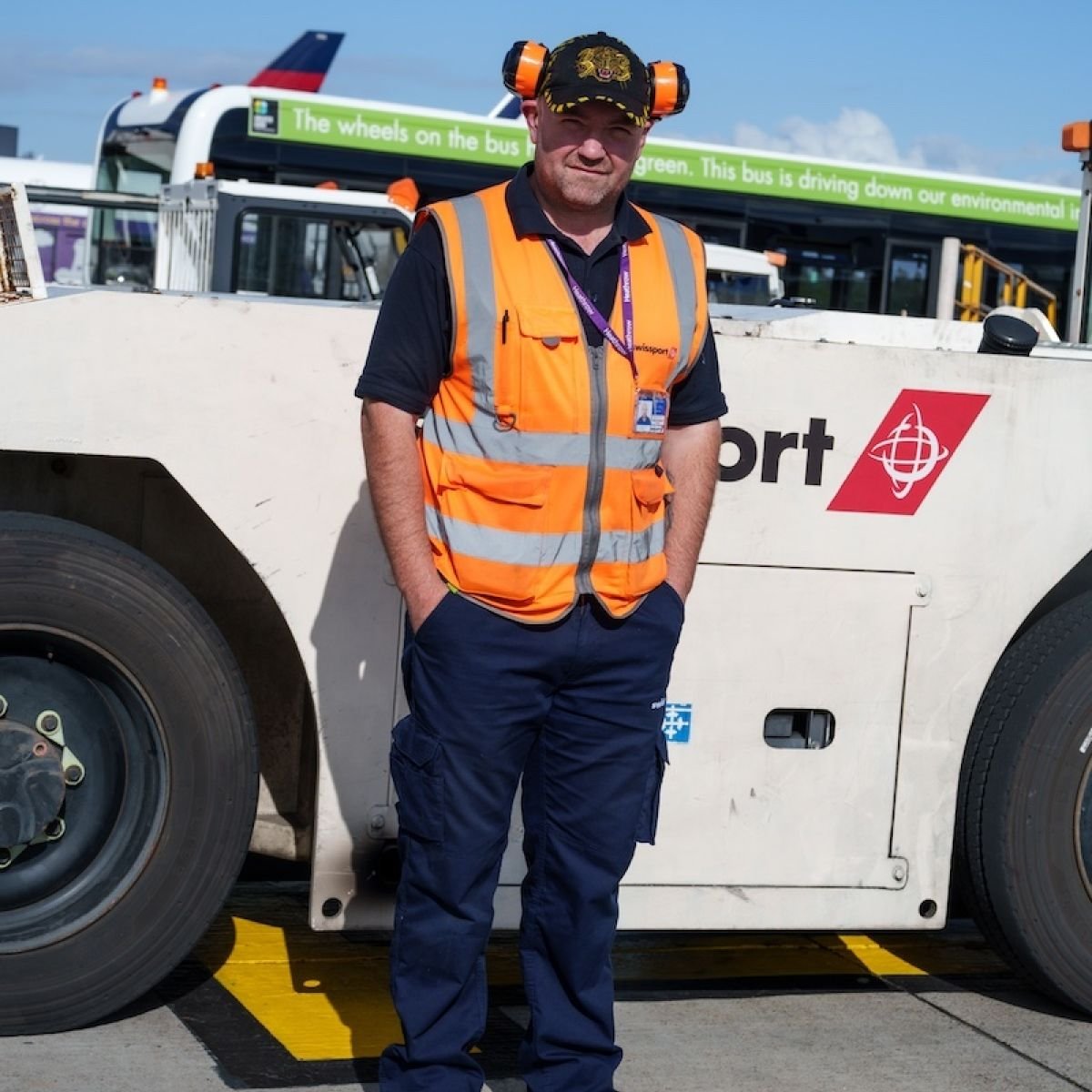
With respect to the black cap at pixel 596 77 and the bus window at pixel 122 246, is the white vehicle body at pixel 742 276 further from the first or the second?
the black cap at pixel 596 77

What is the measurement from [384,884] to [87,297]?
120cm

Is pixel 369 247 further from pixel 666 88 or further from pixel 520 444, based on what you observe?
pixel 520 444

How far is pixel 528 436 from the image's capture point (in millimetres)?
2857

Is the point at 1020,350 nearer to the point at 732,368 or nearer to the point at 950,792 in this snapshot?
the point at 732,368

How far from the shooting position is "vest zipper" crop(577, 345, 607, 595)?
2.88m

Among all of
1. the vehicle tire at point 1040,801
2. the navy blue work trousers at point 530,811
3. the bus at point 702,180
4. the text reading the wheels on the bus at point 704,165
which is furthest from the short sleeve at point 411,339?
the bus at point 702,180

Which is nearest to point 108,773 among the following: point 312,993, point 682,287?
point 312,993

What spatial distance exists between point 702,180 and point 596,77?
12.6 metres

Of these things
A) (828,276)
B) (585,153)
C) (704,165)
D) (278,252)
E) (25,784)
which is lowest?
Answer: (25,784)

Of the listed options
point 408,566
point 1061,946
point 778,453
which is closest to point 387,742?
point 408,566

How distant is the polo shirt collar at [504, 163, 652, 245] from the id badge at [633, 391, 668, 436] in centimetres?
26

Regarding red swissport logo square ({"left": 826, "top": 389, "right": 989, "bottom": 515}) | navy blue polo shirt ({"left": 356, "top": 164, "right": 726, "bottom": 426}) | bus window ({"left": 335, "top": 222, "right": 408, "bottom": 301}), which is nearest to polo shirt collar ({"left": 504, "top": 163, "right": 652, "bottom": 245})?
navy blue polo shirt ({"left": 356, "top": 164, "right": 726, "bottom": 426})

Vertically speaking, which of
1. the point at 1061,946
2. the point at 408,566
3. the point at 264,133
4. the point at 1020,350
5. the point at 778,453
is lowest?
the point at 1061,946

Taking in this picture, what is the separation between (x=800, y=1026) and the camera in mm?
3697
